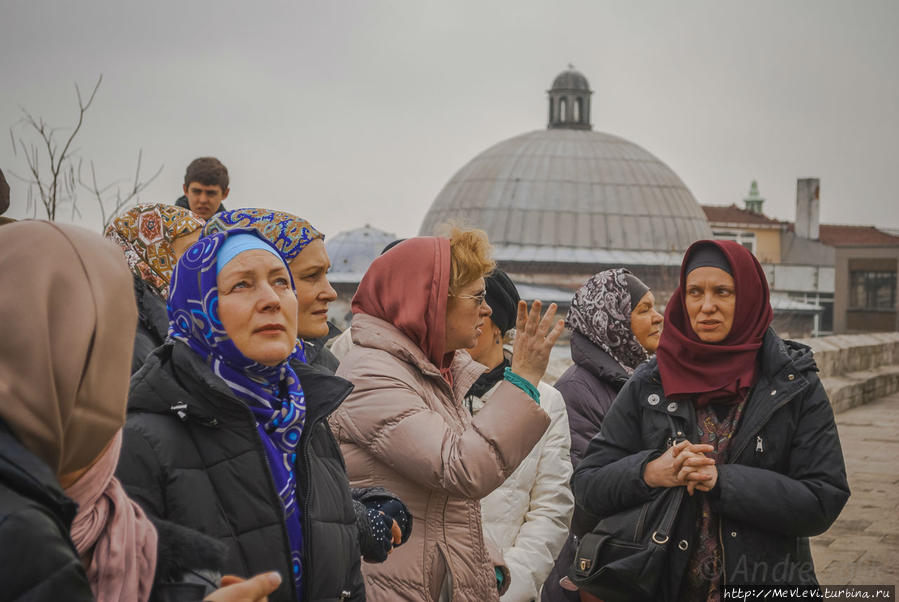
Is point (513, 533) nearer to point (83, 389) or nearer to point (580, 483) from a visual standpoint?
point (580, 483)

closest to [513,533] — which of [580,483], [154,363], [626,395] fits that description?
[580,483]

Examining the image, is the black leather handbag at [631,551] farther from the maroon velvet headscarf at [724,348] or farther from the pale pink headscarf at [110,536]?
the pale pink headscarf at [110,536]

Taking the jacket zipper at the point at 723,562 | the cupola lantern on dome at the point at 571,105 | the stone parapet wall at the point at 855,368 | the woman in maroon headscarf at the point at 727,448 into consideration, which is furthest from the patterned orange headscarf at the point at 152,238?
the cupola lantern on dome at the point at 571,105

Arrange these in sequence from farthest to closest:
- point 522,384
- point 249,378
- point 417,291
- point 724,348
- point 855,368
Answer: point 855,368
point 724,348
point 417,291
point 522,384
point 249,378

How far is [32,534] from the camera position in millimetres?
1399

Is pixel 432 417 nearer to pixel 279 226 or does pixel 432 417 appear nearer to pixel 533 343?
pixel 533 343

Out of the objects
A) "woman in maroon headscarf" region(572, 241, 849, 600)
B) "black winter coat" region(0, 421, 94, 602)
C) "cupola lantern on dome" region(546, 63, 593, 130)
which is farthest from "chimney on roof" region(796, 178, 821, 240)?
"black winter coat" region(0, 421, 94, 602)

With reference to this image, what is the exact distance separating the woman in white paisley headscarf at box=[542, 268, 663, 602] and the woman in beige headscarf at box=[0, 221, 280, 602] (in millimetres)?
2892

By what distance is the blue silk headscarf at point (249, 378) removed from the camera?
7.93 ft

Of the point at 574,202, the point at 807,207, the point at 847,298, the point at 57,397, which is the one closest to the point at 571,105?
the point at 574,202

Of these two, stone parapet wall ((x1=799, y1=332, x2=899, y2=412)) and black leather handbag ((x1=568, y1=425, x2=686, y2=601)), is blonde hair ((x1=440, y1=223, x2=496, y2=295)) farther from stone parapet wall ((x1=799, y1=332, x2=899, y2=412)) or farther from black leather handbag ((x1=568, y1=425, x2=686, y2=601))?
stone parapet wall ((x1=799, y1=332, x2=899, y2=412))

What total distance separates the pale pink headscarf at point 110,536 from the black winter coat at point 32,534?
16 centimetres

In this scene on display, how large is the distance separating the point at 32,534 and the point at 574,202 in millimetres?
60815

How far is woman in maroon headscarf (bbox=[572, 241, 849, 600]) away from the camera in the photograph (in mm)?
3332
